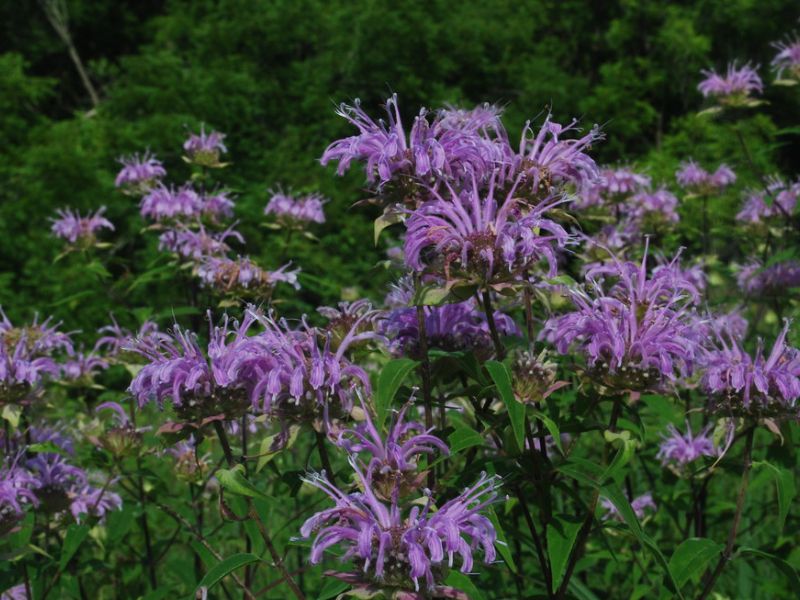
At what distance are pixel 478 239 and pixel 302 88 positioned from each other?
Answer: 8075 mm

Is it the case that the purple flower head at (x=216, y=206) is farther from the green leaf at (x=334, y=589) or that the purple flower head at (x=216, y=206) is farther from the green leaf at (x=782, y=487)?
the green leaf at (x=782, y=487)

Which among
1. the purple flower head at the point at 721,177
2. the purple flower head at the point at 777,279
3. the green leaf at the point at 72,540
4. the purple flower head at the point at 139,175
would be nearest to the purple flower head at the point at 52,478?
the green leaf at the point at 72,540

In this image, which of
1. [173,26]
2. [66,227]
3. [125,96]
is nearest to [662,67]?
[173,26]

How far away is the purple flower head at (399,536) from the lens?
4.16 feet

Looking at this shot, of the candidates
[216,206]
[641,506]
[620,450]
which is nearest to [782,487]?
[620,450]

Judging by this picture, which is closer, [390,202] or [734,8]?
[390,202]

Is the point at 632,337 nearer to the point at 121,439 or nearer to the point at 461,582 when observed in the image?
the point at 461,582

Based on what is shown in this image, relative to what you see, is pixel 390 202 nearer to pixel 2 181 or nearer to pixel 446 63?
pixel 2 181

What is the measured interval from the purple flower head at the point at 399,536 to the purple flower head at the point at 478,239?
42cm

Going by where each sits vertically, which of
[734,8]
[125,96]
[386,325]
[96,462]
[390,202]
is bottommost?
[734,8]

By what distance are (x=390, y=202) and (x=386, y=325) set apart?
290 mm

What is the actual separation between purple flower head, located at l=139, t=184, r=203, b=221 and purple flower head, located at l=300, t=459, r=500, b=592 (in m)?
1.95

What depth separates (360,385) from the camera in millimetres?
1631

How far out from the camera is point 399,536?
1.31m
